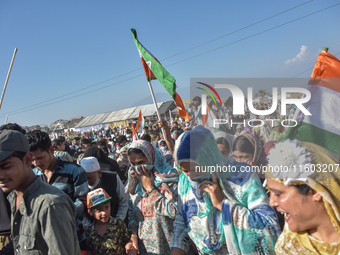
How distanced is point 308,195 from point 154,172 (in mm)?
1669

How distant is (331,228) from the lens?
1.25m

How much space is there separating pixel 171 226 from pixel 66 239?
1.21 metres

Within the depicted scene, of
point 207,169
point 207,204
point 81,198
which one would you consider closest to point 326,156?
point 207,169

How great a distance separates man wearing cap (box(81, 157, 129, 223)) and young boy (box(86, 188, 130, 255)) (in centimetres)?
39

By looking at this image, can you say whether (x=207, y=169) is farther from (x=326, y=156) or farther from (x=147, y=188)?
(x=147, y=188)

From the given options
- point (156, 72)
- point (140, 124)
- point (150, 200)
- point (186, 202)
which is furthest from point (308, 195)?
point (140, 124)

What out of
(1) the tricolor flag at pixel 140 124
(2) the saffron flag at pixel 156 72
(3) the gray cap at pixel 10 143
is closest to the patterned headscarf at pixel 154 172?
(3) the gray cap at pixel 10 143

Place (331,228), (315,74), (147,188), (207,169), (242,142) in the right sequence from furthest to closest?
(242,142) < (147,188) < (315,74) < (207,169) < (331,228)

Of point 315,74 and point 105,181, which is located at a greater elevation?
point 315,74

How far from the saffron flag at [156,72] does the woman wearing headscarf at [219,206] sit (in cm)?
244

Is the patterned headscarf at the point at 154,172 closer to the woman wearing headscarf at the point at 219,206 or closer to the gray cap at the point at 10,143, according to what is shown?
the woman wearing headscarf at the point at 219,206

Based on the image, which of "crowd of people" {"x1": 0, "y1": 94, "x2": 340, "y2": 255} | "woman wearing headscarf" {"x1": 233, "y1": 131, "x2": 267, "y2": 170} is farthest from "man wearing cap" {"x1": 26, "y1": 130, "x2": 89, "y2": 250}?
"woman wearing headscarf" {"x1": 233, "y1": 131, "x2": 267, "y2": 170}

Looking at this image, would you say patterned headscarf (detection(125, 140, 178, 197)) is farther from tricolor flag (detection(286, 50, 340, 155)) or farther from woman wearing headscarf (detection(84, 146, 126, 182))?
woman wearing headscarf (detection(84, 146, 126, 182))

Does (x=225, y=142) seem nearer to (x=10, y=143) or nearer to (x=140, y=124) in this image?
(x=10, y=143)
